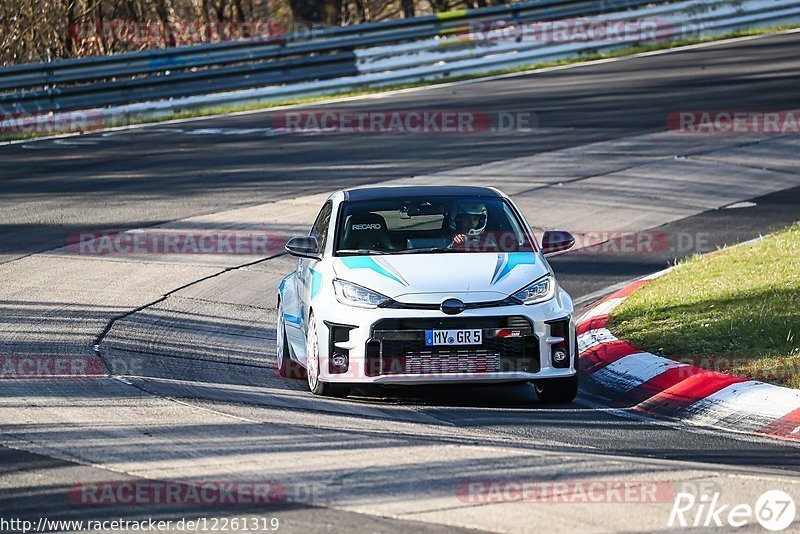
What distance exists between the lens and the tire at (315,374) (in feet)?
28.6

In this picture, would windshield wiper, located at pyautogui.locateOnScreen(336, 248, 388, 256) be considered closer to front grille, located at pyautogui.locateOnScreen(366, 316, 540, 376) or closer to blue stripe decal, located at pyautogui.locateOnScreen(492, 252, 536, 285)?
blue stripe decal, located at pyautogui.locateOnScreen(492, 252, 536, 285)

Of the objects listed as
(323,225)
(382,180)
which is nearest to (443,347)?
(323,225)

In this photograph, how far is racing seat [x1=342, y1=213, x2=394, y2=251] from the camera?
9.45 meters

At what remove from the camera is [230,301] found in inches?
480

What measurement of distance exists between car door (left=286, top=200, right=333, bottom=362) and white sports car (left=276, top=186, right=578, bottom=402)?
0.06 ft

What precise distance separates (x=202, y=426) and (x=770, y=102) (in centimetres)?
1711

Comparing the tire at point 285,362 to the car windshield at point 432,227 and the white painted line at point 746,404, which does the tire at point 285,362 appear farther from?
the white painted line at point 746,404

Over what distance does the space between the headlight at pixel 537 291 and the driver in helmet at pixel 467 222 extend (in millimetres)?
817

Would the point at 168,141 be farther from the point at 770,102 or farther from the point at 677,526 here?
the point at 677,526

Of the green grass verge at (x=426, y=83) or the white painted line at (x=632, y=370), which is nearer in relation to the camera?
the white painted line at (x=632, y=370)

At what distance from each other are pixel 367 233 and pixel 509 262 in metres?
1.14

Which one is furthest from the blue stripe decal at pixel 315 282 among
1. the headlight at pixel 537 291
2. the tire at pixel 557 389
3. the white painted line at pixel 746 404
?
the white painted line at pixel 746 404

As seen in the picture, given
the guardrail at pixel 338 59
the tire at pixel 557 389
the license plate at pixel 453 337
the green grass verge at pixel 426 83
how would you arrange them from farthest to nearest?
the green grass verge at pixel 426 83 < the guardrail at pixel 338 59 < the tire at pixel 557 389 < the license plate at pixel 453 337

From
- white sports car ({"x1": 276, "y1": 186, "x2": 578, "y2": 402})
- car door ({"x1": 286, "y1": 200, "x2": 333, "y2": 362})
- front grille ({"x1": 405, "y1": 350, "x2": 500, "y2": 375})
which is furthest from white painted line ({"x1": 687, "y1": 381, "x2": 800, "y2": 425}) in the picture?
car door ({"x1": 286, "y1": 200, "x2": 333, "y2": 362})
